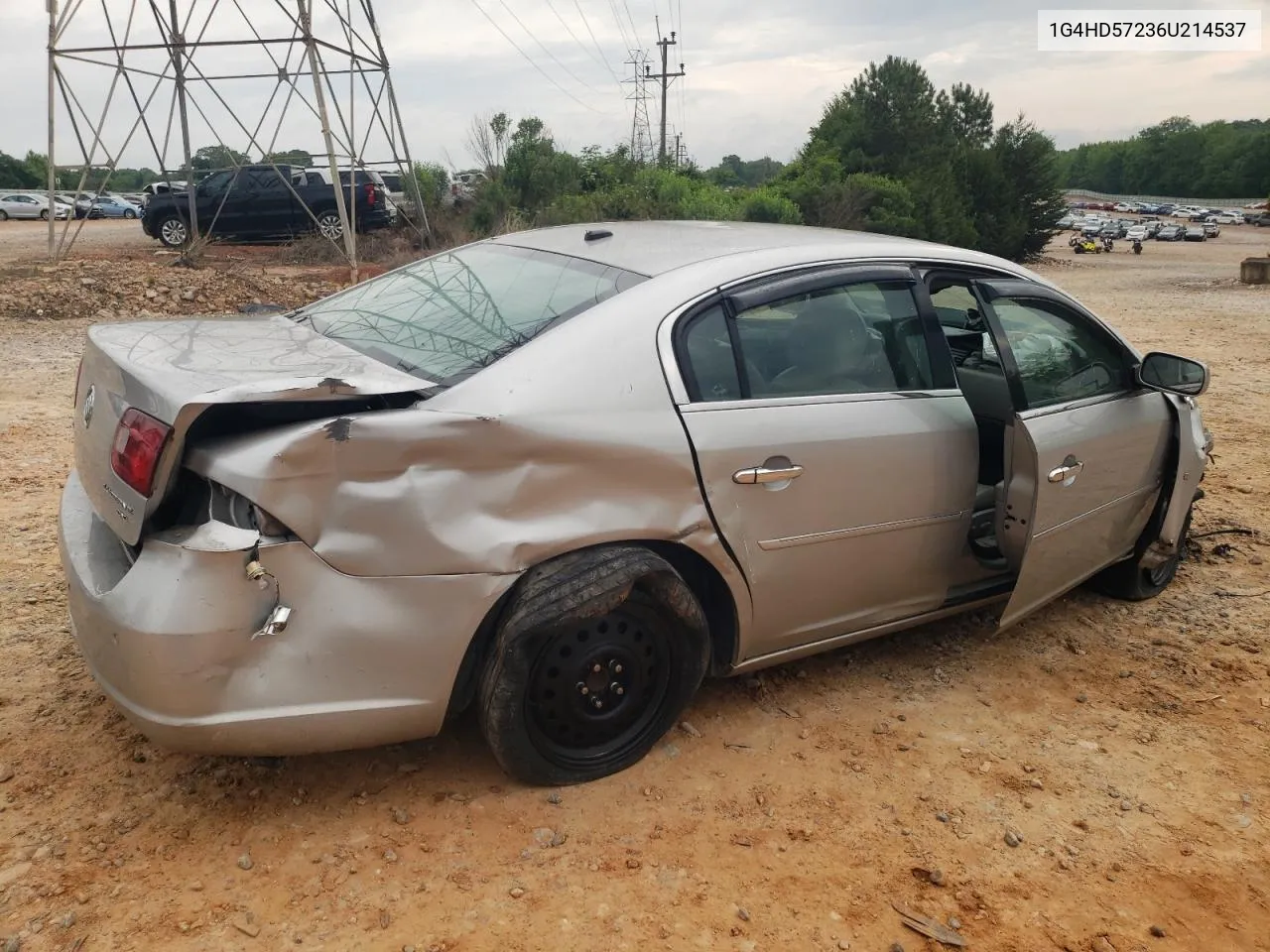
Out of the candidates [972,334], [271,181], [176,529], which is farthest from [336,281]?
[176,529]

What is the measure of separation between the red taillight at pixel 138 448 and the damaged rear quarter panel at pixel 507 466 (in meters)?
0.08

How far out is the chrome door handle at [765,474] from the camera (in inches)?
105

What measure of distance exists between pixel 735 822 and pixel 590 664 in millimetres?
578

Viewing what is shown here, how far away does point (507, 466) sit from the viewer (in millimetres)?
2336

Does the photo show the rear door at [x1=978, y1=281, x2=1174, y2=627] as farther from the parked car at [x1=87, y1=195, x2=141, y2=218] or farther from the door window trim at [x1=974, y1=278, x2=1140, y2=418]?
the parked car at [x1=87, y1=195, x2=141, y2=218]

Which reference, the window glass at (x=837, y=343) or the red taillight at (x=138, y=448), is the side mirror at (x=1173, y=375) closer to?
the window glass at (x=837, y=343)

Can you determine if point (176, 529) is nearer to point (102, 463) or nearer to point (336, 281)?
point (102, 463)

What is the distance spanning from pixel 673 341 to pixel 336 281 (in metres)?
12.6

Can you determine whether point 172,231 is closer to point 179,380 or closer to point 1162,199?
point 179,380

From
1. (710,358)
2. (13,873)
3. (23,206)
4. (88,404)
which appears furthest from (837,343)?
(23,206)

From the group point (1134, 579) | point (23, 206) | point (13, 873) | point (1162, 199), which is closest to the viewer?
point (13, 873)

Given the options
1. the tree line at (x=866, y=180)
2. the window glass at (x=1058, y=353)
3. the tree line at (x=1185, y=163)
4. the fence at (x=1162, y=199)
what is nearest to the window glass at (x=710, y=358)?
the window glass at (x=1058, y=353)

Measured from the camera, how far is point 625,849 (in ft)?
8.10

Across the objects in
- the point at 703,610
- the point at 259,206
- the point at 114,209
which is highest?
the point at 114,209
